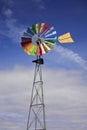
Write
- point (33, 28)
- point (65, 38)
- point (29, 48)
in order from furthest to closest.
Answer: point (33, 28), point (29, 48), point (65, 38)

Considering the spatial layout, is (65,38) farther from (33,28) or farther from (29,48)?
(29,48)

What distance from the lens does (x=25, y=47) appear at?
1768 inches

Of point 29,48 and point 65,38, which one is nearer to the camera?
point 65,38

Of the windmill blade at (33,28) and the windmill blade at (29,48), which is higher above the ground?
the windmill blade at (33,28)

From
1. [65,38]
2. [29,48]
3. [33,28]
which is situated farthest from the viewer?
A: [33,28]

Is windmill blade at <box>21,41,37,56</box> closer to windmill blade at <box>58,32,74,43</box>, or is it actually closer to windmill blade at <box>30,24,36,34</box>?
windmill blade at <box>30,24,36,34</box>

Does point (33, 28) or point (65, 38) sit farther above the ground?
point (33, 28)

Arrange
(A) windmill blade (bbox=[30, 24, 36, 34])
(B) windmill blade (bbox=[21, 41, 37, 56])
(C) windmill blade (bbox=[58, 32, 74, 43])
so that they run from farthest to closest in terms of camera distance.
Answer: (A) windmill blade (bbox=[30, 24, 36, 34]) → (B) windmill blade (bbox=[21, 41, 37, 56]) → (C) windmill blade (bbox=[58, 32, 74, 43])

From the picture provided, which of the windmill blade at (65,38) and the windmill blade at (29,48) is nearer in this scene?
the windmill blade at (65,38)

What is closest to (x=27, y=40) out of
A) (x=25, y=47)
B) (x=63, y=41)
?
(x=25, y=47)

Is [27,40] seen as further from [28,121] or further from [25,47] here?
[28,121]

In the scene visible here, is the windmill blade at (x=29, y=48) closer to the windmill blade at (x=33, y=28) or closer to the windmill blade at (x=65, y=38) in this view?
the windmill blade at (x=33, y=28)

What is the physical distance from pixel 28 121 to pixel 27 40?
33.0 feet

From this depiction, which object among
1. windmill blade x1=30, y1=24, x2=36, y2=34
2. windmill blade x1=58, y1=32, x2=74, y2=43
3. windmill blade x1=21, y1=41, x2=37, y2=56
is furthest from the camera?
windmill blade x1=30, y1=24, x2=36, y2=34
